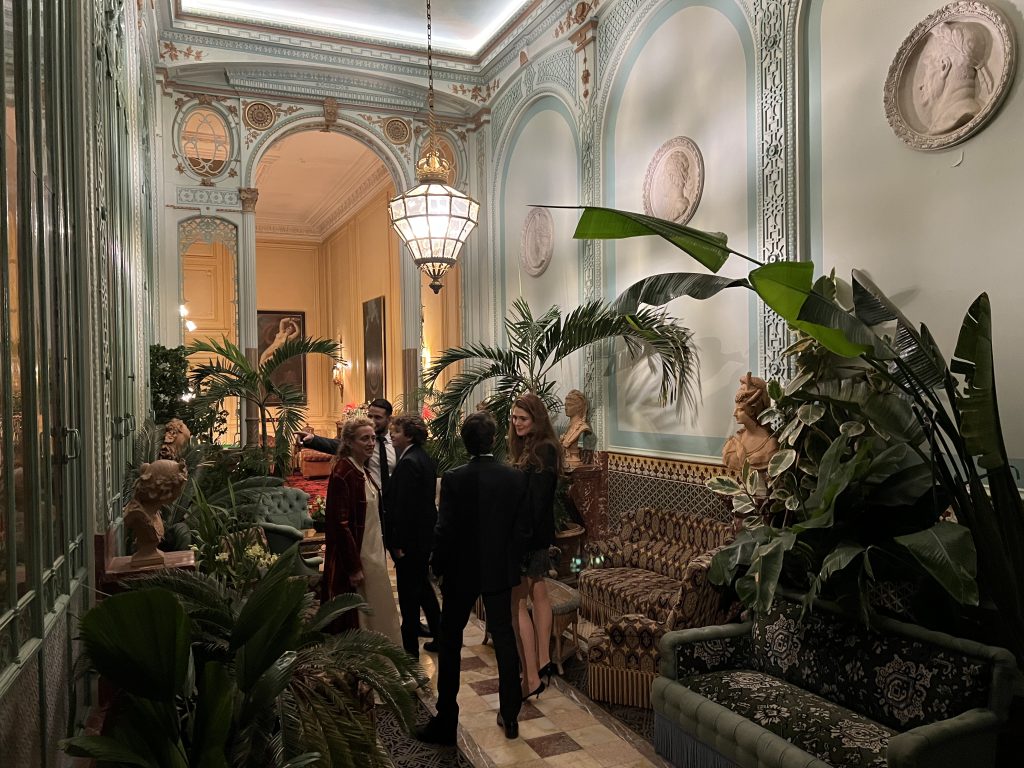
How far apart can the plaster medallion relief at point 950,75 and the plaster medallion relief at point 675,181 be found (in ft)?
5.94

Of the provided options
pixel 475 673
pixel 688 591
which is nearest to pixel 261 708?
pixel 688 591

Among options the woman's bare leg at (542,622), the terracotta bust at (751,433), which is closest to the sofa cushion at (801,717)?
the woman's bare leg at (542,622)

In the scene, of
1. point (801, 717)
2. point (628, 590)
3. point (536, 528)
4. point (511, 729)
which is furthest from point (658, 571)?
point (801, 717)

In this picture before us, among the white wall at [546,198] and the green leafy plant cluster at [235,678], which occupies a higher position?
the white wall at [546,198]

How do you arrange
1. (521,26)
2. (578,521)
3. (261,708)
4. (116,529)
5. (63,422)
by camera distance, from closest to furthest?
(261,708)
(63,422)
(116,529)
(578,521)
(521,26)

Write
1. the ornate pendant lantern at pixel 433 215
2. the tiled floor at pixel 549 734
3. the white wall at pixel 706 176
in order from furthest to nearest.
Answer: the ornate pendant lantern at pixel 433 215 < the white wall at pixel 706 176 < the tiled floor at pixel 549 734

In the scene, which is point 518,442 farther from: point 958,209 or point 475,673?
point 958,209

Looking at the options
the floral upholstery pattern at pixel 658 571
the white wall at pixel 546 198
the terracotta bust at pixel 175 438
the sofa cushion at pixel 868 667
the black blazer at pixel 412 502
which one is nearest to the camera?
the sofa cushion at pixel 868 667

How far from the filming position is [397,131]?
998 cm

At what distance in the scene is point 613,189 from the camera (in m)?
7.26

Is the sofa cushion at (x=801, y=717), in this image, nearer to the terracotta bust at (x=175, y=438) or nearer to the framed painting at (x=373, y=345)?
the terracotta bust at (x=175, y=438)

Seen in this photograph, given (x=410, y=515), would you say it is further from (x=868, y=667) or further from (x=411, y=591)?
(x=868, y=667)

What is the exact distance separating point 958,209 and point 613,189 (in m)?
3.56

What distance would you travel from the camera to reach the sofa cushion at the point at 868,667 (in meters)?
2.99
